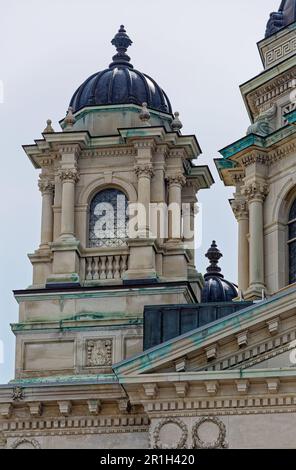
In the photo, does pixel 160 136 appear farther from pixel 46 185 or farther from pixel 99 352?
pixel 99 352

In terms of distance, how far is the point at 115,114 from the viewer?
53969 millimetres

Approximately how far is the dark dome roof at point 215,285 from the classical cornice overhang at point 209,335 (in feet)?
66.0

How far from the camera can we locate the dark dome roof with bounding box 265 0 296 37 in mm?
55537

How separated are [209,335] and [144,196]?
10.2 m

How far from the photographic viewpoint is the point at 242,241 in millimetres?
53844

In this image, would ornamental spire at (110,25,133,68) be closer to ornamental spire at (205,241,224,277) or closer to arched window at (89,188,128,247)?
arched window at (89,188,128,247)

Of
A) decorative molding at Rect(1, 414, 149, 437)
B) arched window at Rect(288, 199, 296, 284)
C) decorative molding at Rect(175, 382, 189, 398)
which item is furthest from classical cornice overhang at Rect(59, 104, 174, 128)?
decorative molding at Rect(175, 382, 189, 398)

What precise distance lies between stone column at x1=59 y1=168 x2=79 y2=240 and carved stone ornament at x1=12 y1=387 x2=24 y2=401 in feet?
26.7

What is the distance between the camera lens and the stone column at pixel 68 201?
170 feet

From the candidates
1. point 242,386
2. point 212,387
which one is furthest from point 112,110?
point 242,386

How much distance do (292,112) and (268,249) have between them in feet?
12.2
